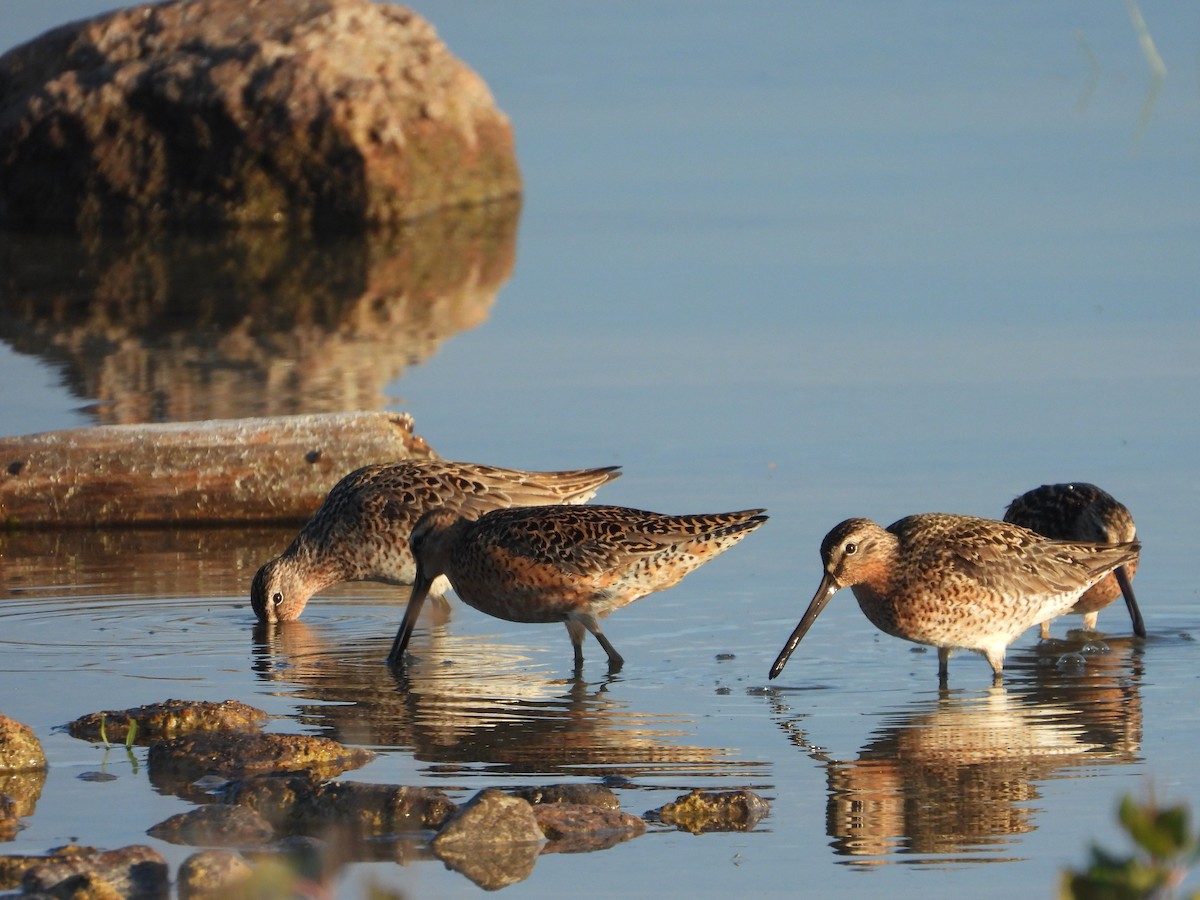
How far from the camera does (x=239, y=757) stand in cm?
637

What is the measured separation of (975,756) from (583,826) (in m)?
1.45

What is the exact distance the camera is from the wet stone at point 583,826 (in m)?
5.62

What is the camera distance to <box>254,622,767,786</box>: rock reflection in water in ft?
21.5

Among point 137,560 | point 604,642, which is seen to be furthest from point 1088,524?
point 137,560

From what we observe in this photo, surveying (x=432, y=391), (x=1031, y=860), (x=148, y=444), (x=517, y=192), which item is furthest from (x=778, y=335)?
(x=1031, y=860)

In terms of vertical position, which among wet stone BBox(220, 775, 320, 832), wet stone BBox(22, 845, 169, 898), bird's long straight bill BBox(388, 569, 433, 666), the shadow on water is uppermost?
the shadow on water

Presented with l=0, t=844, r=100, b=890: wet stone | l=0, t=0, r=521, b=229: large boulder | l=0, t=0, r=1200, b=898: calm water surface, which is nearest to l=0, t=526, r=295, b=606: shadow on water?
l=0, t=0, r=1200, b=898: calm water surface

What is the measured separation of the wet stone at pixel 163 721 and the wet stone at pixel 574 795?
3.84ft

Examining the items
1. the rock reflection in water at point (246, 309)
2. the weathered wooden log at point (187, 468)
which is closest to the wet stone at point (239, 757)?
the weathered wooden log at point (187, 468)

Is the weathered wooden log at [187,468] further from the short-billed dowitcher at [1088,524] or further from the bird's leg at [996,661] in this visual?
the bird's leg at [996,661]

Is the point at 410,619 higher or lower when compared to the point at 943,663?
higher

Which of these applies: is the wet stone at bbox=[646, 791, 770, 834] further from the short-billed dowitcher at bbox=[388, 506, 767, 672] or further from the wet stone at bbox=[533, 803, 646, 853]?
the short-billed dowitcher at bbox=[388, 506, 767, 672]

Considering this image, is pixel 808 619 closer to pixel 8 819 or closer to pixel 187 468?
pixel 8 819

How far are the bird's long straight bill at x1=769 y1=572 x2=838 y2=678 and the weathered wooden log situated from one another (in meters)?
2.92
